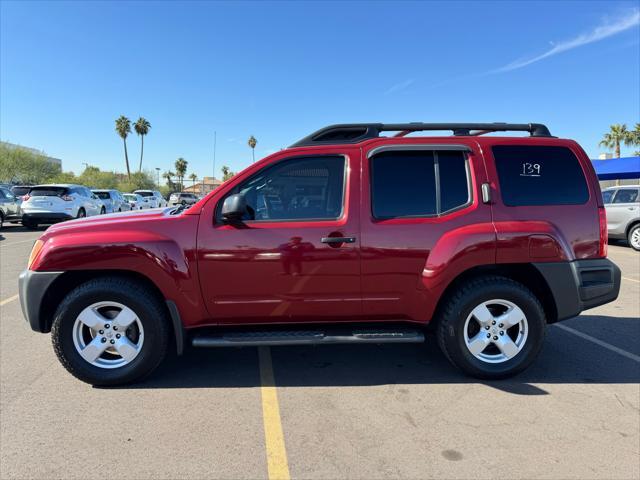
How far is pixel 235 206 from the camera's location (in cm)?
310

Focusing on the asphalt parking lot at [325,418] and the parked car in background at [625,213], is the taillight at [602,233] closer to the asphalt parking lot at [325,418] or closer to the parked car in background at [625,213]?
the asphalt parking lot at [325,418]

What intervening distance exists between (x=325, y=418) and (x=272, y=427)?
37 centimetres

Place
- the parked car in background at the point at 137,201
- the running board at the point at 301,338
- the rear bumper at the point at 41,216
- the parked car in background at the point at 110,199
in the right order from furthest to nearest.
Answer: the parked car in background at the point at 137,201, the parked car in background at the point at 110,199, the rear bumper at the point at 41,216, the running board at the point at 301,338

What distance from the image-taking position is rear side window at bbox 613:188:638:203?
37.3 ft

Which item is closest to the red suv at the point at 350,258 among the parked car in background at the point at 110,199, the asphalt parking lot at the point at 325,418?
the asphalt parking lot at the point at 325,418

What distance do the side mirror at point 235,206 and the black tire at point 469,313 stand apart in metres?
1.84

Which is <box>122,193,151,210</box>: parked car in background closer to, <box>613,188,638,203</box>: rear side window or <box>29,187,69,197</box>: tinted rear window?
<box>29,187,69,197</box>: tinted rear window

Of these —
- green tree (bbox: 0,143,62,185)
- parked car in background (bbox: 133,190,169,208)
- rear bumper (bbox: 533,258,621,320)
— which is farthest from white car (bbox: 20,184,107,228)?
green tree (bbox: 0,143,62,185)

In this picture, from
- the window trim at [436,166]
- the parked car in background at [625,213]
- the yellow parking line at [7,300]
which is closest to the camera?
the window trim at [436,166]

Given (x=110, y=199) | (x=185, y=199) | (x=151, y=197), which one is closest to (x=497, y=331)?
(x=185, y=199)

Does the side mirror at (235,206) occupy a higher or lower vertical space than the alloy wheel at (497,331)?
higher

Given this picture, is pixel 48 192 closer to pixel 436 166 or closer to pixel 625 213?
pixel 436 166

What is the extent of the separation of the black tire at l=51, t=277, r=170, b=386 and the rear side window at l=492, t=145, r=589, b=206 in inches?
118

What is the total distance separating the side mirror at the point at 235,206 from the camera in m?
3.11
